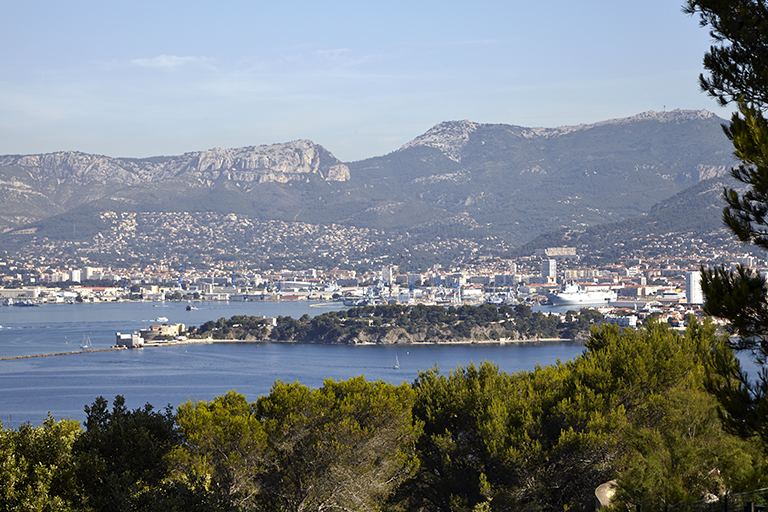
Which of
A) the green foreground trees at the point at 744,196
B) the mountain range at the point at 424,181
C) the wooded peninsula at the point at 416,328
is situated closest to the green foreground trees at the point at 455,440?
the green foreground trees at the point at 744,196

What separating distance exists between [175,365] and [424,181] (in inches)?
5013

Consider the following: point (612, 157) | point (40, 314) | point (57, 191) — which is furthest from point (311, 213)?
point (40, 314)

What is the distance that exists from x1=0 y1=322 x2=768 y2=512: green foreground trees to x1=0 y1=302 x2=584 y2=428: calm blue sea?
13752 millimetres

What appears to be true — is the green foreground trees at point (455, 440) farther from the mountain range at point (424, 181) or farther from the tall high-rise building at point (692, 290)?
the mountain range at point (424, 181)

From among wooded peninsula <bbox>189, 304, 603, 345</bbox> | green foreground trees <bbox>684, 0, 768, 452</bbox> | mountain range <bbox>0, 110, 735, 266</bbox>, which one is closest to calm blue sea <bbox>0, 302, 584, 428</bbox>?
wooded peninsula <bbox>189, 304, 603, 345</bbox>

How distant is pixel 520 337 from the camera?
43938 mm

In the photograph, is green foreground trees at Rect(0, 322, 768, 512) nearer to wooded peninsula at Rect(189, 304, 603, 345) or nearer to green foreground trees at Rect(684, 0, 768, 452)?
green foreground trees at Rect(684, 0, 768, 452)

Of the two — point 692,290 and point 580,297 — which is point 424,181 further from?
point 692,290

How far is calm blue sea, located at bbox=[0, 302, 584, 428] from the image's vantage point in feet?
84.4

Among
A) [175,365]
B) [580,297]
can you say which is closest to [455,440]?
[175,365]

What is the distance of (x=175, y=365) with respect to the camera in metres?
34.4

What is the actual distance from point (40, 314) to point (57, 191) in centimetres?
8474

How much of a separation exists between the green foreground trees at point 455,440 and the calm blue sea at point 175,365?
13752mm

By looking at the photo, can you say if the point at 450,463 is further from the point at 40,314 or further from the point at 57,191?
the point at 57,191
